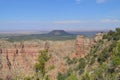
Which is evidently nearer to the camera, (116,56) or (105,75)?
(116,56)

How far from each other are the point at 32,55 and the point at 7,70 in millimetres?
14897

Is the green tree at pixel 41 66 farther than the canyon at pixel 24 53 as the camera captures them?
No

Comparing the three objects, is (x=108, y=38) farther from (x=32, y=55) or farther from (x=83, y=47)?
(x=32, y=55)

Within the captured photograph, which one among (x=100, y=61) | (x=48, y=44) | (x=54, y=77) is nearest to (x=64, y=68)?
(x=54, y=77)

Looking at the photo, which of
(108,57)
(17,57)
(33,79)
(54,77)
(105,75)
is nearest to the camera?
(33,79)

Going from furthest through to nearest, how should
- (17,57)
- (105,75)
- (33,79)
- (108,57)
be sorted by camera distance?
(17,57) → (108,57) → (105,75) → (33,79)

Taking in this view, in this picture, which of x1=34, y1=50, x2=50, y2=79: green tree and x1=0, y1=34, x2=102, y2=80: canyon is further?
x1=0, y1=34, x2=102, y2=80: canyon

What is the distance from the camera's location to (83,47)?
79500mm

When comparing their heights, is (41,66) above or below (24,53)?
above

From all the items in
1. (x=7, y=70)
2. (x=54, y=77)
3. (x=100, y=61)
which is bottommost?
(x=7, y=70)

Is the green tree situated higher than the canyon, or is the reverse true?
the green tree

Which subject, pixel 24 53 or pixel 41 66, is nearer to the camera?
pixel 41 66

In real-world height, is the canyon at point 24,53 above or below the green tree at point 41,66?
below

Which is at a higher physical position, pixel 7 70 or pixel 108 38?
pixel 108 38
